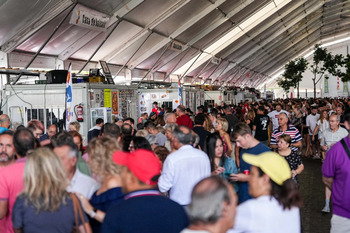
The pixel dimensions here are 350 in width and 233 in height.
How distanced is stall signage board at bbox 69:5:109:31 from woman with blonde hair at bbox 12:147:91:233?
419 inches

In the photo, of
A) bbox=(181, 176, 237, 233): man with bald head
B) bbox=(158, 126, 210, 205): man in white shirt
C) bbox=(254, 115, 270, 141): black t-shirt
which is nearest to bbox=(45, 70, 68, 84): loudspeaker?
bbox=(254, 115, 270, 141): black t-shirt

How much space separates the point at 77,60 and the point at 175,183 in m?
14.8

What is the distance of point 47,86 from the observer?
35.4 feet

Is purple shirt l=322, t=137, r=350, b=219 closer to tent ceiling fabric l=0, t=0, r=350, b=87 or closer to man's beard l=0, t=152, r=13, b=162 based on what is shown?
man's beard l=0, t=152, r=13, b=162

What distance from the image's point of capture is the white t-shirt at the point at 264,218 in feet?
8.11

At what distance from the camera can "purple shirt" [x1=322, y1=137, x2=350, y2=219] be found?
3.64m

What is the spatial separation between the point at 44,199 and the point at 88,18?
11854 mm

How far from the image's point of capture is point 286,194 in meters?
2.62

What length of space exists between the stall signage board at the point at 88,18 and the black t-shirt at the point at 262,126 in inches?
256

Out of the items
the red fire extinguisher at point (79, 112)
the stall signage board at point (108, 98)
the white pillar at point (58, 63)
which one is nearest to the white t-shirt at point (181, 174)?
the red fire extinguisher at point (79, 112)

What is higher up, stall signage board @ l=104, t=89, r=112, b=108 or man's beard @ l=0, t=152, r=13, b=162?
stall signage board @ l=104, t=89, r=112, b=108

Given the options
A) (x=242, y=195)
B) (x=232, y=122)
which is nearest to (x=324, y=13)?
(x=232, y=122)

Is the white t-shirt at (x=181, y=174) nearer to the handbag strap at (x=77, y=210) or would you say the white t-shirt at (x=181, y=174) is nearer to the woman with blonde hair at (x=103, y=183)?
the woman with blonde hair at (x=103, y=183)

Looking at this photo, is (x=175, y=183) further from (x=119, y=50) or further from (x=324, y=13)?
(x=324, y=13)
